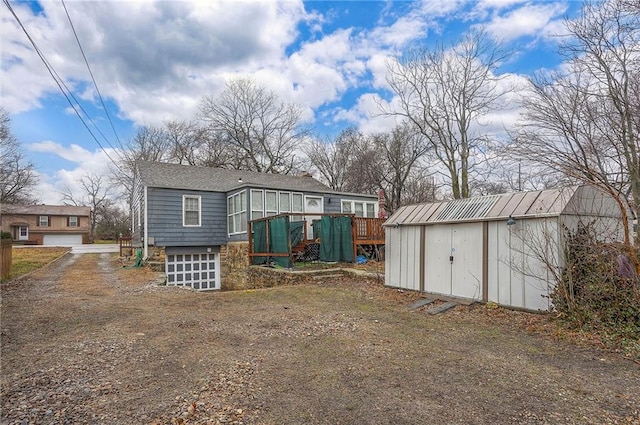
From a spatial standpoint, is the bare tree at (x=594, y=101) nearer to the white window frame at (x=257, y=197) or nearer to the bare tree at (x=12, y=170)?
the white window frame at (x=257, y=197)

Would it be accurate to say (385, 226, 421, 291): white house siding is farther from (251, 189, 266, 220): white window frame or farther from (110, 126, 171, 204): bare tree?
(110, 126, 171, 204): bare tree

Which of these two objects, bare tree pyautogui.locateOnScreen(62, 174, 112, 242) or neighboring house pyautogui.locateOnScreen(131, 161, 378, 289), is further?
bare tree pyautogui.locateOnScreen(62, 174, 112, 242)

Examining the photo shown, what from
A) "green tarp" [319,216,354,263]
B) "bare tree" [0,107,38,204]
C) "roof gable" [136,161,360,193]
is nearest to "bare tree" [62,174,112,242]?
"bare tree" [0,107,38,204]

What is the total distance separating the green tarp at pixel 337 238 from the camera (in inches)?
449

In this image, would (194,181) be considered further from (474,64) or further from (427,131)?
(474,64)

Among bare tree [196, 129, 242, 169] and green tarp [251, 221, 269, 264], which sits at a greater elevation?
bare tree [196, 129, 242, 169]

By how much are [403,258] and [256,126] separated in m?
23.3

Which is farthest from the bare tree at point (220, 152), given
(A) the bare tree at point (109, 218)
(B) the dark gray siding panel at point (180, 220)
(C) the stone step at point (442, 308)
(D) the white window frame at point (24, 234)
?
(C) the stone step at point (442, 308)

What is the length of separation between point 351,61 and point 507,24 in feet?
19.8

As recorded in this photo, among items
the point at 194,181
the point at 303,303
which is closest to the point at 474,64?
the point at 194,181

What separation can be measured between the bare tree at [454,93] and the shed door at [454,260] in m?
11.9

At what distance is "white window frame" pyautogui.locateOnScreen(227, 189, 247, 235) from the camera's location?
1376 centimetres

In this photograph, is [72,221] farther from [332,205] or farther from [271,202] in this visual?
[332,205]

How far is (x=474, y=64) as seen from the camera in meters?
17.3
